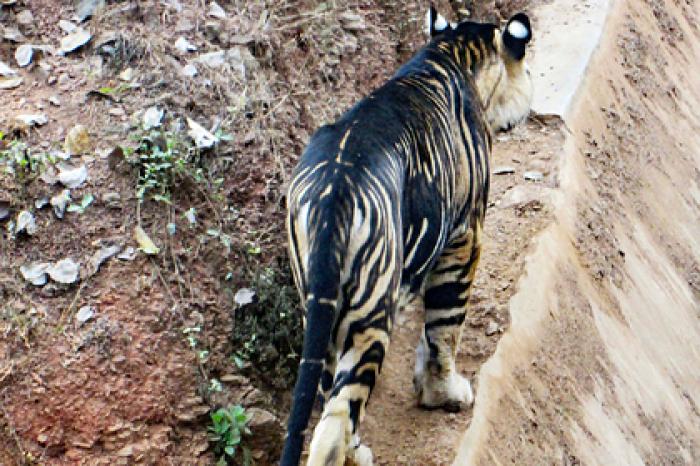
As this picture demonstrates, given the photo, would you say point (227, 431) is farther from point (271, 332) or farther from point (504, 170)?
point (504, 170)

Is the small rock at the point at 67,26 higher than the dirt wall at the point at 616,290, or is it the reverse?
the small rock at the point at 67,26

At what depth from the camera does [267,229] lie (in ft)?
20.5

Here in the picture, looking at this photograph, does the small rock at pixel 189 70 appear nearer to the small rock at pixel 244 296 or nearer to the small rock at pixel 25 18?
the small rock at pixel 25 18

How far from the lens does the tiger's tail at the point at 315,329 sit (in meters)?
4.21

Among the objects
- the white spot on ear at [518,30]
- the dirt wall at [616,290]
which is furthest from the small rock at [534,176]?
the white spot on ear at [518,30]

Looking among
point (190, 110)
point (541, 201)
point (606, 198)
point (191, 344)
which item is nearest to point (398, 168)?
point (191, 344)

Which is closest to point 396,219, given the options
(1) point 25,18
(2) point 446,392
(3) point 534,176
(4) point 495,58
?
(2) point 446,392

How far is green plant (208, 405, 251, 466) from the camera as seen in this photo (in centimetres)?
544

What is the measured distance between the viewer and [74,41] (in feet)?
21.3

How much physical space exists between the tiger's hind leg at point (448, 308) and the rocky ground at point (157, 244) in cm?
21

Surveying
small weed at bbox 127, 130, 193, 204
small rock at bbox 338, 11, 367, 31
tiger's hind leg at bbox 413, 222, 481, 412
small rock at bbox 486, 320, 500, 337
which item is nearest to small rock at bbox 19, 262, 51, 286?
small weed at bbox 127, 130, 193, 204

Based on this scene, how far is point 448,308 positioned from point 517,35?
5.56 ft

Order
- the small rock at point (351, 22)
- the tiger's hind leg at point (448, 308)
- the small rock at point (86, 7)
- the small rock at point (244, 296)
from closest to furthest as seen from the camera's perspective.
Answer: the tiger's hind leg at point (448, 308)
the small rock at point (244, 296)
the small rock at point (86, 7)
the small rock at point (351, 22)

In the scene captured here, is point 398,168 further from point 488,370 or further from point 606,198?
point 606,198
